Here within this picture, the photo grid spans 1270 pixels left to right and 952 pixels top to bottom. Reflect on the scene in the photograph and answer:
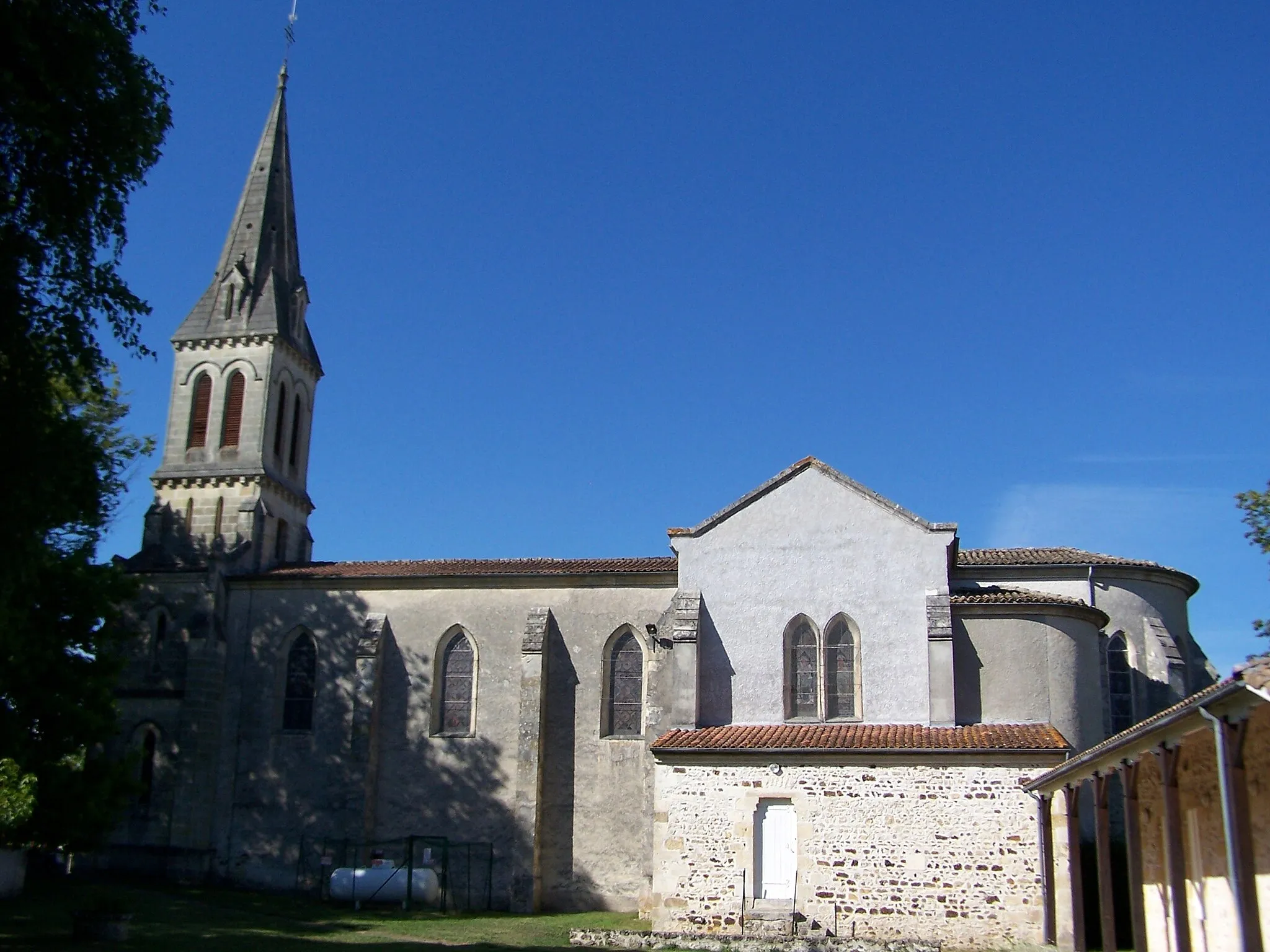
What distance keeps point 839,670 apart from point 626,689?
6.10m

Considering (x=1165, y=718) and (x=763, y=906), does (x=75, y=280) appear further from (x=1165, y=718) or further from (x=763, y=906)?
(x=763, y=906)

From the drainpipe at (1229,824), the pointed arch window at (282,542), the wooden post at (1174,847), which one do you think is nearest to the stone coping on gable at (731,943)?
the wooden post at (1174,847)

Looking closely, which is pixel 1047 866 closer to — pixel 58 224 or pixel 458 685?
pixel 458 685

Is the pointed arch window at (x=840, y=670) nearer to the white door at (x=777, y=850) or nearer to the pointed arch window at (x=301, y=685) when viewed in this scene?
the white door at (x=777, y=850)

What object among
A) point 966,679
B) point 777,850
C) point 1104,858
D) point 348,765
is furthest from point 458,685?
point 1104,858

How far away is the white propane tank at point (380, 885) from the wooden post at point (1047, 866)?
14064 mm

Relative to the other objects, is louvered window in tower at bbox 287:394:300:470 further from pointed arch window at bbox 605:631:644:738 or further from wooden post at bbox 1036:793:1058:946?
wooden post at bbox 1036:793:1058:946

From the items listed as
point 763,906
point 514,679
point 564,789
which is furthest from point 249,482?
point 763,906

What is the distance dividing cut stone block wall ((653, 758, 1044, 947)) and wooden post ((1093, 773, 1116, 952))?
4245 mm

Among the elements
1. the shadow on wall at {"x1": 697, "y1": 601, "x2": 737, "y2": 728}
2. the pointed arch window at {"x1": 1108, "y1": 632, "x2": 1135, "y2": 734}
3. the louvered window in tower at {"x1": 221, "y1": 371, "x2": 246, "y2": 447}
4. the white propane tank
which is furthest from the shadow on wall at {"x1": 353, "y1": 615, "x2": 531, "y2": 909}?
the pointed arch window at {"x1": 1108, "y1": 632, "x2": 1135, "y2": 734}

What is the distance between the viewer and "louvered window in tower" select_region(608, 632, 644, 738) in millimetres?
30953

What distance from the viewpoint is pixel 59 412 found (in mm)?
17578

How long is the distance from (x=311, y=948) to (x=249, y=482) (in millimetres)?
18756

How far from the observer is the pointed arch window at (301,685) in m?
32.9
